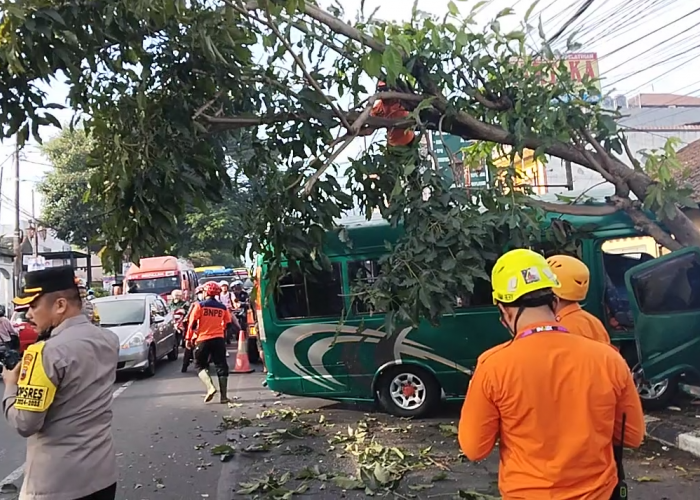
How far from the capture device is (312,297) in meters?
9.06

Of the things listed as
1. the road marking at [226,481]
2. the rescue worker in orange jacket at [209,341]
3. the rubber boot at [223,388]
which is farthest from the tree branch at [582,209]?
the rubber boot at [223,388]

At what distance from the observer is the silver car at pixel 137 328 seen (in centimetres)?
1285

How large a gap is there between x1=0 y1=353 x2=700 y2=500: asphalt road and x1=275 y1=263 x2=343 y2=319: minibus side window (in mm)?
1354

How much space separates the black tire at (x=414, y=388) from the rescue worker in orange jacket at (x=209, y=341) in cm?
265

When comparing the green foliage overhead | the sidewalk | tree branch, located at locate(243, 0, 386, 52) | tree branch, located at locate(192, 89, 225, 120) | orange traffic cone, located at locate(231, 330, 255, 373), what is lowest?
the sidewalk

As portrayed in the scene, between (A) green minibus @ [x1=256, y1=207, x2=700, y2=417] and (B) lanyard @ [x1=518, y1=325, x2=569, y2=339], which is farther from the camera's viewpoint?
(A) green minibus @ [x1=256, y1=207, x2=700, y2=417]

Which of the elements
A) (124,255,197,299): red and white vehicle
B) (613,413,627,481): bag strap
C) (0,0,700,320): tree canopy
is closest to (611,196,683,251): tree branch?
(0,0,700,320): tree canopy

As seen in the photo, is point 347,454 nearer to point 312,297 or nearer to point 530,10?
point 312,297

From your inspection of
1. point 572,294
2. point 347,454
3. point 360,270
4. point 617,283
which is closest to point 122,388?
point 360,270

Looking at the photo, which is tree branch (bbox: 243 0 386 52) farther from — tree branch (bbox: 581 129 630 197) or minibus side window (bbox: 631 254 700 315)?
minibus side window (bbox: 631 254 700 315)

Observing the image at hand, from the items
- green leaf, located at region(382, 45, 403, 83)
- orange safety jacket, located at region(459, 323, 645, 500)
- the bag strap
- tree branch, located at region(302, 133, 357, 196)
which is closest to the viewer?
orange safety jacket, located at region(459, 323, 645, 500)

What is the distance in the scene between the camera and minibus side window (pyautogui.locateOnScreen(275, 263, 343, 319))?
8.99 meters

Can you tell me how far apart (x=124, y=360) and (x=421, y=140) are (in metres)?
8.31

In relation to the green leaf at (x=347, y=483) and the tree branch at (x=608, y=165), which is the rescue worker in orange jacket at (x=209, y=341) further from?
the tree branch at (x=608, y=165)
